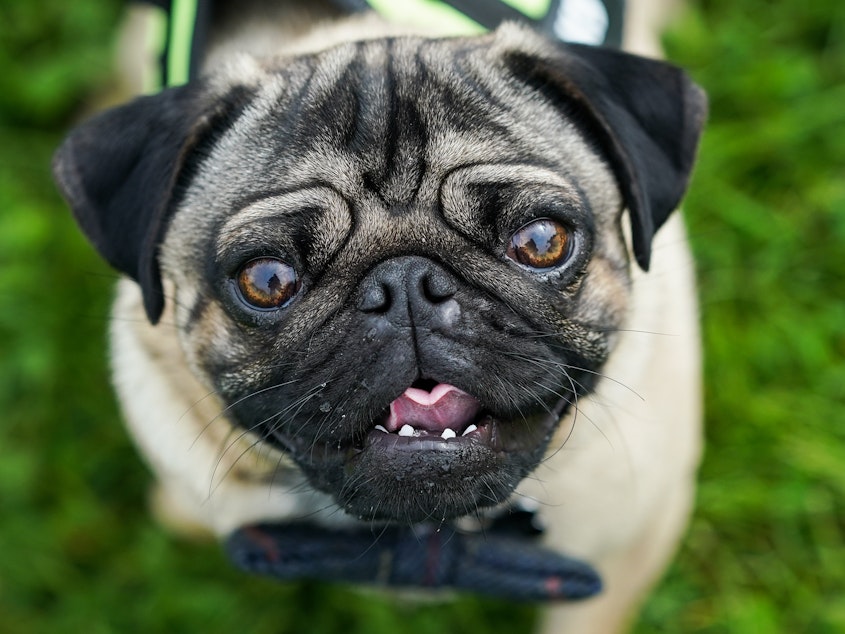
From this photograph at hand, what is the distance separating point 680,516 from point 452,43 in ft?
5.93

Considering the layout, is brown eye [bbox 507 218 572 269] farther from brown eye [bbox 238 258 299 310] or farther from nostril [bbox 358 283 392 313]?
brown eye [bbox 238 258 299 310]

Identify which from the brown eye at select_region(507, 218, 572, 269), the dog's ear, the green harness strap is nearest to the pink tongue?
the brown eye at select_region(507, 218, 572, 269)

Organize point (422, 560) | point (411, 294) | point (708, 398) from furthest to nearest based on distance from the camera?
1. point (708, 398)
2. point (422, 560)
3. point (411, 294)

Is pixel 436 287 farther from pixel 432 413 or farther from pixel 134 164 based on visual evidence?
pixel 134 164

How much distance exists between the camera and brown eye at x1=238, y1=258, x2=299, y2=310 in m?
2.31

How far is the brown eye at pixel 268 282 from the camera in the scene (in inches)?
91.1

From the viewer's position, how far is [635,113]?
2.52 m

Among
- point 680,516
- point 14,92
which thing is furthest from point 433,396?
point 14,92

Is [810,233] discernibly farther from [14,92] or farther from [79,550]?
[14,92]

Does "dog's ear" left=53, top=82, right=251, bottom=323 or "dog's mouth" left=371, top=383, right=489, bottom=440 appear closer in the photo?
"dog's mouth" left=371, top=383, right=489, bottom=440

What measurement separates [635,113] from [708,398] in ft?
6.17


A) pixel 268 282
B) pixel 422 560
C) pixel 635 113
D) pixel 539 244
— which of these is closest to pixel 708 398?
pixel 422 560

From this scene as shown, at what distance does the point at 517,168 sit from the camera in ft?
7.64

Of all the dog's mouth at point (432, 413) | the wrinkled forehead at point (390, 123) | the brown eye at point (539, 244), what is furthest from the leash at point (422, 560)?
the wrinkled forehead at point (390, 123)
